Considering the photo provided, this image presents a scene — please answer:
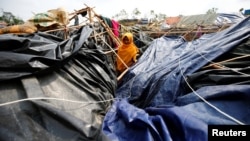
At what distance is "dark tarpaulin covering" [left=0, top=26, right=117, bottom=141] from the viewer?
137 centimetres

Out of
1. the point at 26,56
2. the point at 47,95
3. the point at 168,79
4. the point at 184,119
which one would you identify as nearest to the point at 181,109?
the point at 184,119

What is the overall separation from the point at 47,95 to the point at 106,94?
0.61 metres

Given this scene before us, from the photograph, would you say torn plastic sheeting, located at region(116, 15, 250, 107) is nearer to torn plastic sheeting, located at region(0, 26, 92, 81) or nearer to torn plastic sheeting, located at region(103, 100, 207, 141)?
torn plastic sheeting, located at region(103, 100, 207, 141)

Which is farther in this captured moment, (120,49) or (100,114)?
(120,49)

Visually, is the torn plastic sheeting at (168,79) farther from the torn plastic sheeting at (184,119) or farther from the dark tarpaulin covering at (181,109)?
the torn plastic sheeting at (184,119)

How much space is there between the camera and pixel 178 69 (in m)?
2.35

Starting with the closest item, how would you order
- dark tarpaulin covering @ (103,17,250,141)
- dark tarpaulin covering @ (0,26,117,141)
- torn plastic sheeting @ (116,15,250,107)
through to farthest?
1. dark tarpaulin covering @ (0,26,117,141)
2. dark tarpaulin covering @ (103,17,250,141)
3. torn plastic sheeting @ (116,15,250,107)

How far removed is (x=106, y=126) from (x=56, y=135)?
401 millimetres

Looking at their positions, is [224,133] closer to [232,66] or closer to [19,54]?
[232,66]

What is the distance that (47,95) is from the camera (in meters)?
1.58

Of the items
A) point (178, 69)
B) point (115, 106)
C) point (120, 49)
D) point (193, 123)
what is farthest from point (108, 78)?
point (120, 49)

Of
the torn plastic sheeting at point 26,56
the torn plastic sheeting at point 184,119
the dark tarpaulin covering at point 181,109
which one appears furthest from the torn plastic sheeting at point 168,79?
the torn plastic sheeting at point 26,56

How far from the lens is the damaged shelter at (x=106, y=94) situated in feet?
4.65

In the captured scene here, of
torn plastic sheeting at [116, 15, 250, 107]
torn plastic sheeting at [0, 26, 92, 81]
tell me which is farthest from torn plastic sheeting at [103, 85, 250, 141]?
torn plastic sheeting at [0, 26, 92, 81]
